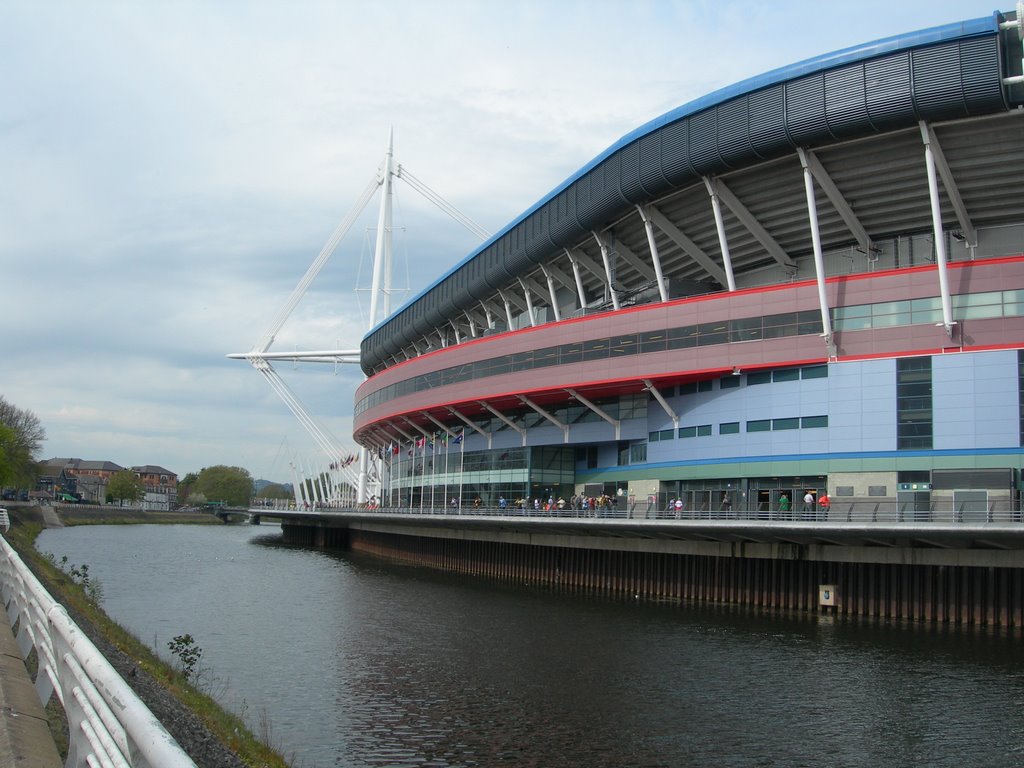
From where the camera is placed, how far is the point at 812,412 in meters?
43.8

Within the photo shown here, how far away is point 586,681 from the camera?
25.6m

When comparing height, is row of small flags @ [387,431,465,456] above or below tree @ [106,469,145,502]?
above

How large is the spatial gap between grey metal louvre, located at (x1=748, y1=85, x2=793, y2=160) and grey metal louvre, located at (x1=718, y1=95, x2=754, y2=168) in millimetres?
261

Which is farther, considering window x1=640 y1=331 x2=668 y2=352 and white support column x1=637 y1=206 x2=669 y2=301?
white support column x1=637 y1=206 x2=669 y2=301

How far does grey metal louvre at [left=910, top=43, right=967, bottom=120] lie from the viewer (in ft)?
128

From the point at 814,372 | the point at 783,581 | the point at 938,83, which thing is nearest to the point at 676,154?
the point at 938,83

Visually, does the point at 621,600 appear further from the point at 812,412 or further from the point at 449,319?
the point at 449,319

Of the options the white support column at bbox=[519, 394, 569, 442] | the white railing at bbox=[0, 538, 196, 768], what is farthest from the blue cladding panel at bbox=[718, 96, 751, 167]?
the white railing at bbox=[0, 538, 196, 768]

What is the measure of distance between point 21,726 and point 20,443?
125738 millimetres

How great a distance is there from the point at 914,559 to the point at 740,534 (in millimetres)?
7126

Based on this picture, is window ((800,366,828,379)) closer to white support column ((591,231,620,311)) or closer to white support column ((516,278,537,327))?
white support column ((591,231,620,311))

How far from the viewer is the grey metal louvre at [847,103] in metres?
41.1

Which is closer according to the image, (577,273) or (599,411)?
(599,411)

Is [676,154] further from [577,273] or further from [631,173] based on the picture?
[577,273]
